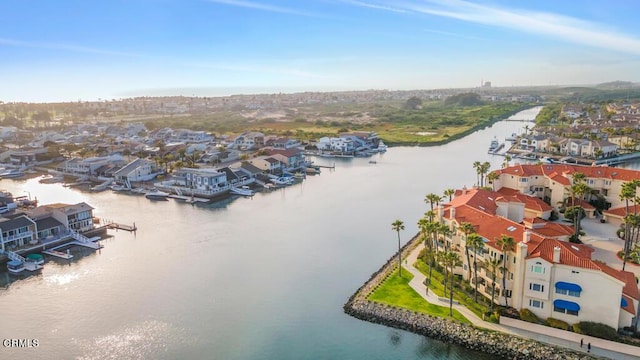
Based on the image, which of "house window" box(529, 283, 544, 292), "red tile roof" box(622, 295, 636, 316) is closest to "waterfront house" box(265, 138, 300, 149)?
"house window" box(529, 283, 544, 292)

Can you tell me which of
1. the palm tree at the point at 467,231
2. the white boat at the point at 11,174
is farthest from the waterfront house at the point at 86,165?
the palm tree at the point at 467,231

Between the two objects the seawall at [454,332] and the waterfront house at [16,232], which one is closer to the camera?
the seawall at [454,332]

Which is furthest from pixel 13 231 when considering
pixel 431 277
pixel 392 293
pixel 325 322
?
pixel 431 277

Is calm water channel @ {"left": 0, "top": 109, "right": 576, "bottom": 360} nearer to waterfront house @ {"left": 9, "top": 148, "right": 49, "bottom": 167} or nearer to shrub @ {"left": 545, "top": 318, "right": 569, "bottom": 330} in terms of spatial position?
shrub @ {"left": 545, "top": 318, "right": 569, "bottom": 330}

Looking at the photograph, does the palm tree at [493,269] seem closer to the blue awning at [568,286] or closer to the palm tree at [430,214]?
the blue awning at [568,286]

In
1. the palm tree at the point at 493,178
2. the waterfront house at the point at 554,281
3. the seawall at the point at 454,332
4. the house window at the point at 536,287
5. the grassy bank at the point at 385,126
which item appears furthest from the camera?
the grassy bank at the point at 385,126

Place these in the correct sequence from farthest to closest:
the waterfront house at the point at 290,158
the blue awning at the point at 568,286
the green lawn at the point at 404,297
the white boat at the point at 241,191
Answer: the waterfront house at the point at 290,158, the white boat at the point at 241,191, the green lawn at the point at 404,297, the blue awning at the point at 568,286
